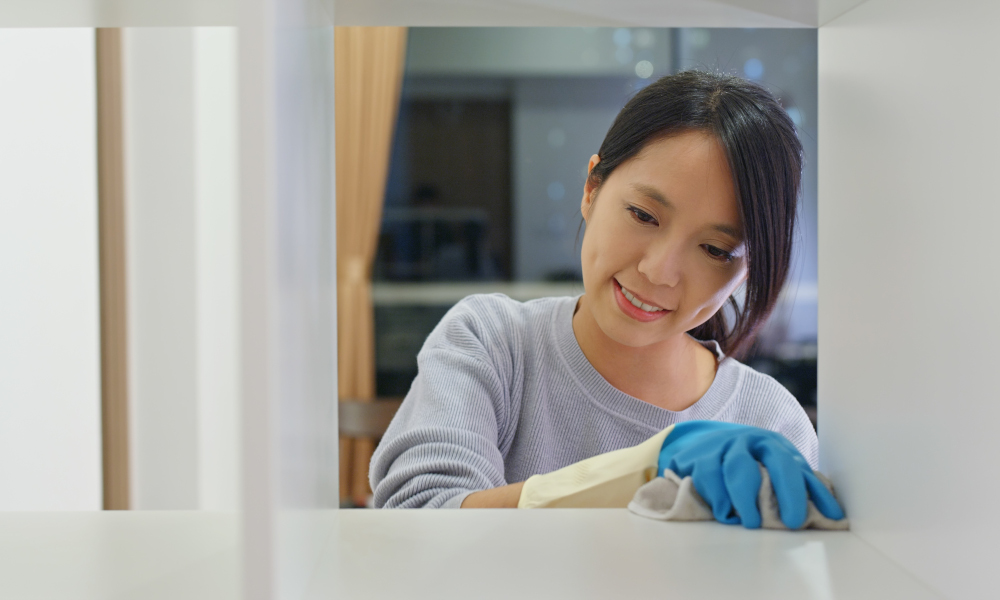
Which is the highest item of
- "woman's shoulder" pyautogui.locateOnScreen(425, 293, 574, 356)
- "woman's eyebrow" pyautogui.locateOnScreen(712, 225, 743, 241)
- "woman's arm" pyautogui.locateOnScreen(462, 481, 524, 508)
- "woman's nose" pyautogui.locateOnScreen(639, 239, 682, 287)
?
"woman's eyebrow" pyautogui.locateOnScreen(712, 225, 743, 241)

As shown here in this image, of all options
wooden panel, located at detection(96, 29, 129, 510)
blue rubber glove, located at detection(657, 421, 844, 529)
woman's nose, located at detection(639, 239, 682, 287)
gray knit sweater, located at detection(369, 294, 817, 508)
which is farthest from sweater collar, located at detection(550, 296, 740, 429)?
wooden panel, located at detection(96, 29, 129, 510)

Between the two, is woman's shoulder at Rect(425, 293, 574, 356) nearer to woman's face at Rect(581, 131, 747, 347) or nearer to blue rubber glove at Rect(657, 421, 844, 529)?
woman's face at Rect(581, 131, 747, 347)

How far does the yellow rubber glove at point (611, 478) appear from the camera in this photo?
2.11 feet

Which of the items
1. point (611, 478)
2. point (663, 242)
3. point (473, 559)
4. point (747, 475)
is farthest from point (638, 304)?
point (473, 559)

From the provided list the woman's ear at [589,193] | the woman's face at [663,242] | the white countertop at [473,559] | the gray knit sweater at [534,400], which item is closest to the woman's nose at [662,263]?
the woman's face at [663,242]

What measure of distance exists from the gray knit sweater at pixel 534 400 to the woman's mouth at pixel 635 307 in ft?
0.59

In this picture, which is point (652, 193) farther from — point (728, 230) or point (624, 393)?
point (624, 393)

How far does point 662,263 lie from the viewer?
885mm

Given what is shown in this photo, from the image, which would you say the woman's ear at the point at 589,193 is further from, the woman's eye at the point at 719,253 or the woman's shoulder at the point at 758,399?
the woman's shoulder at the point at 758,399

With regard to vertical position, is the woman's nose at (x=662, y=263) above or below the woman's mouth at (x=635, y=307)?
above

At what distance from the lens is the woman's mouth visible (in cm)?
97

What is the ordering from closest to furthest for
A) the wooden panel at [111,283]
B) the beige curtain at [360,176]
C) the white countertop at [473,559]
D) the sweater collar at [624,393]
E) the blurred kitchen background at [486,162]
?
the white countertop at [473,559]
the sweater collar at [624,393]
the wooden panel at [111,283]
the beige curtain at [360,176]
the blurred kitchen background at [486,162]

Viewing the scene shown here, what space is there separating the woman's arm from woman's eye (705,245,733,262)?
0.35 metres

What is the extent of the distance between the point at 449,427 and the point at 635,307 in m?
0.30
